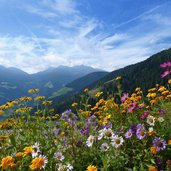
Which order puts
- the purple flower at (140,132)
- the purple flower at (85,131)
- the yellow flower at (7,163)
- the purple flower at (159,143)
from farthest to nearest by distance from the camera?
the purple flower at (85,131)
the purple flower at (140,132)
the purple flower at (159,143)
the yellow flower at (7,163)

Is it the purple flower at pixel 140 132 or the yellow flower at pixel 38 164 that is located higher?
the purple flower at pixel 140 132

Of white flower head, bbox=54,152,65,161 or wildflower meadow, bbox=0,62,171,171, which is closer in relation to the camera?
wildflower meadow, bbox=0,62,171,171

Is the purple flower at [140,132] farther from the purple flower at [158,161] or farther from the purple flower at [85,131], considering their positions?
the purple flower at [85,131]

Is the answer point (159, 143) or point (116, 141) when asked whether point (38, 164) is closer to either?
point (116, 141)

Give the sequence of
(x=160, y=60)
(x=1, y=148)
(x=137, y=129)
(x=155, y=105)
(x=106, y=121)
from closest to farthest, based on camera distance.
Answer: (x=137, y=129) < (x=1, y=148) < (x=106, y=121) < (x=155, y=105) < (x=160, y=60)

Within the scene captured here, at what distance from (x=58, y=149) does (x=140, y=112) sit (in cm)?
170

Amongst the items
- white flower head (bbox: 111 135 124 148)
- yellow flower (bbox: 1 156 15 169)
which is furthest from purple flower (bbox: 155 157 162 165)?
yellow flower (bbox: 1 156 15 169)

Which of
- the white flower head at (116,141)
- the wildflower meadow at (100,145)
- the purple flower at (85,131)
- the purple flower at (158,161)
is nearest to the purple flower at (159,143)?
the wildflower meadow at (100,145)

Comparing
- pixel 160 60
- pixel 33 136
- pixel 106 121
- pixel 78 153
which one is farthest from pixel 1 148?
pixel 160 60

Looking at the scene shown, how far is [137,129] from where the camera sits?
4949 mm

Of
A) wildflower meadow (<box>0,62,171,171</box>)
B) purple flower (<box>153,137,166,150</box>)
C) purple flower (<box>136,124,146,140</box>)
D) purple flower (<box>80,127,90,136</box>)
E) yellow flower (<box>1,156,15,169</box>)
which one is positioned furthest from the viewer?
purple flower (<box>80,127,90,136</box>)

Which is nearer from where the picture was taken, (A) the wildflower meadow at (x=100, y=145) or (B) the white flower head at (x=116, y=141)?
(A) the wildflower meadow at (x=100, y=145)

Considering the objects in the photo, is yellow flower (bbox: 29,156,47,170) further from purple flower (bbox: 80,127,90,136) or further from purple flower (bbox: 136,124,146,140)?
purple flower (bbox: 80,127,90,136)

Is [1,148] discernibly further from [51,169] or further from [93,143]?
[93,143]
